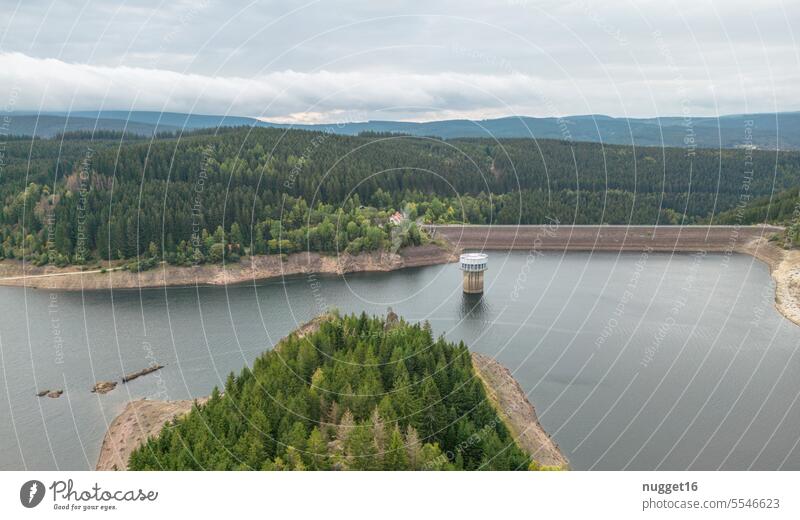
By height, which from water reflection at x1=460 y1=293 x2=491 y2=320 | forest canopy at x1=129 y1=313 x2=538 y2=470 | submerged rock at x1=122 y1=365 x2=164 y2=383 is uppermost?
forest canopy at x1=129 y1=313 x2=538 y2=470

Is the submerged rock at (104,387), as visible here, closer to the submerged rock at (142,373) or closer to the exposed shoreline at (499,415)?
the submerged rock at (142,373)

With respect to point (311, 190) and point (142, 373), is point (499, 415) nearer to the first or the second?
point (142, 373)

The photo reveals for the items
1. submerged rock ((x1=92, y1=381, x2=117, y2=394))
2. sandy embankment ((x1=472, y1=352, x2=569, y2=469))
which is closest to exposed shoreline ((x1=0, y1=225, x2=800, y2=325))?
sandy embankment ((x1=472, y1=352, x2=569, y2=469))

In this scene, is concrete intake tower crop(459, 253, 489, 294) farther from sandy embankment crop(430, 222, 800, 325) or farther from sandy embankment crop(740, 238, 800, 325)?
sandy embankment crop(430, 222, 800, 325)

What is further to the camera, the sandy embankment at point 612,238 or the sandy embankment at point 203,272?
the sandy embankment at point 612,238

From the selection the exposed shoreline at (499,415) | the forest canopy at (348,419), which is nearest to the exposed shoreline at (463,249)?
the exposed shoreline at (499,415)
